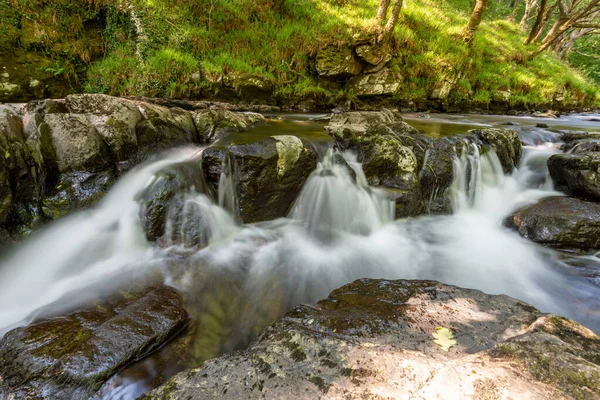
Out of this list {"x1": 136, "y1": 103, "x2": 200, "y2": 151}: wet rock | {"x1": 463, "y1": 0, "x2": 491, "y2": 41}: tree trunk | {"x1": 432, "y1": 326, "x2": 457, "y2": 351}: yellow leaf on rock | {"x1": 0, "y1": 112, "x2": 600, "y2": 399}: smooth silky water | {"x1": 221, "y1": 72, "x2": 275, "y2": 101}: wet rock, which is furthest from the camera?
{"x1": 463, "y1": 0, "x2": 491, "y2": 41}: tree trunk

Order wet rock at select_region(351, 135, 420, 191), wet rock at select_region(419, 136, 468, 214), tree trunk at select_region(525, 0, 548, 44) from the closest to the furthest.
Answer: wet rock at select_region(351, 135, 420, 191), wet rock at select_region(419, 136, 468, 214), tree trunk at select_region(525, 0, 548, 44)

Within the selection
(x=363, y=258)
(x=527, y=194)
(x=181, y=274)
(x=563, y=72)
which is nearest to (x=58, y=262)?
(x=181, y=274)

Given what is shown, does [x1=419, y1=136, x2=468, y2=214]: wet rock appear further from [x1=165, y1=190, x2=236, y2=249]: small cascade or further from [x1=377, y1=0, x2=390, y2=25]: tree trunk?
[x1=377, y1=0, x2=390, y2=25]: tree trunk

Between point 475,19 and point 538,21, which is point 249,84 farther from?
point 538,21

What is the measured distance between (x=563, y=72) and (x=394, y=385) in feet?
65.6

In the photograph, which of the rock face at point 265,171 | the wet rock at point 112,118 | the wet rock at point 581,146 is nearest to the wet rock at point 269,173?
the rock face at point 265,171

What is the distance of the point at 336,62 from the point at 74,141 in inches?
294

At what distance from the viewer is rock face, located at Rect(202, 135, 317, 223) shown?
3.57 metres

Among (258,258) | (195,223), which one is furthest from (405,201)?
(195,223)

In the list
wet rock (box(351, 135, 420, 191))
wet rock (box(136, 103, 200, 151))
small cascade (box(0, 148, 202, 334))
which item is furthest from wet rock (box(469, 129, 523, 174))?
small cascade (box(0, 148, 202, 334))

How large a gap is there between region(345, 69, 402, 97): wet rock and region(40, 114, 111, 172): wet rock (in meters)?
7.44

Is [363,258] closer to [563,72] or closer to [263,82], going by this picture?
[263,82]

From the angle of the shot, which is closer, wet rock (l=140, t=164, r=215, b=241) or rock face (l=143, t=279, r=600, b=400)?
rock face (l=143, t=279, r=600, b=400)

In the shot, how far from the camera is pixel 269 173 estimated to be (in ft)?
12.1
